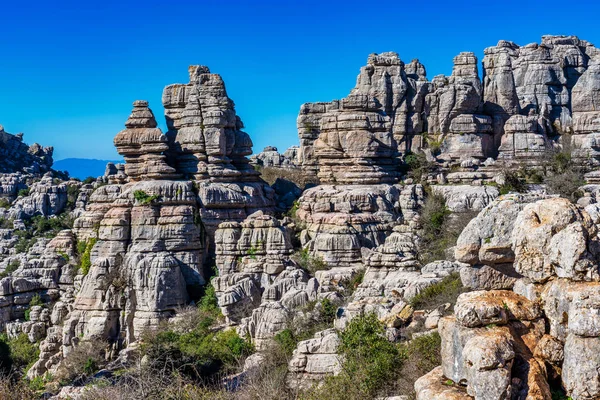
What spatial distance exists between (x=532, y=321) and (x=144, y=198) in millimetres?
23630

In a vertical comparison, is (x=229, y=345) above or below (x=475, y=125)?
below

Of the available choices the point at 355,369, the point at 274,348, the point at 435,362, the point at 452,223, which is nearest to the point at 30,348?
the point at 274,348

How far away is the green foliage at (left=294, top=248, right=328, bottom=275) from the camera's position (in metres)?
31.3

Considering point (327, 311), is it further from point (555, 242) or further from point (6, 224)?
point (6, 224)

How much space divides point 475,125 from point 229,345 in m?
19.7

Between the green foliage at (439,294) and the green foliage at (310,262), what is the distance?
28.9ft

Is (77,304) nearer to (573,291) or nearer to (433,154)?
(433,154)

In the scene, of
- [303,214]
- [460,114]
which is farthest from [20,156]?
[460,114]

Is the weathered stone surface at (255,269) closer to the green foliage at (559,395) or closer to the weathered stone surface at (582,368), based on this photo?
the green foliage at (559,395)

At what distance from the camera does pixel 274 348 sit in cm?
2288

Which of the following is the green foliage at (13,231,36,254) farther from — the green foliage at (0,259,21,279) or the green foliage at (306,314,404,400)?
the green foliage at (306,314,404,400)

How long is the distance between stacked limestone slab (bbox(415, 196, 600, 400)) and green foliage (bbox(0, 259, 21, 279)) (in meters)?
30.1

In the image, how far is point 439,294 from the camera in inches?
848

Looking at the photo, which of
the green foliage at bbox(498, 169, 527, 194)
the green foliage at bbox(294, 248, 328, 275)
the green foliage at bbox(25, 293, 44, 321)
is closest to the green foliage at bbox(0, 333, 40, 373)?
the green foliage at bbox(25, 293, 44, 321)
